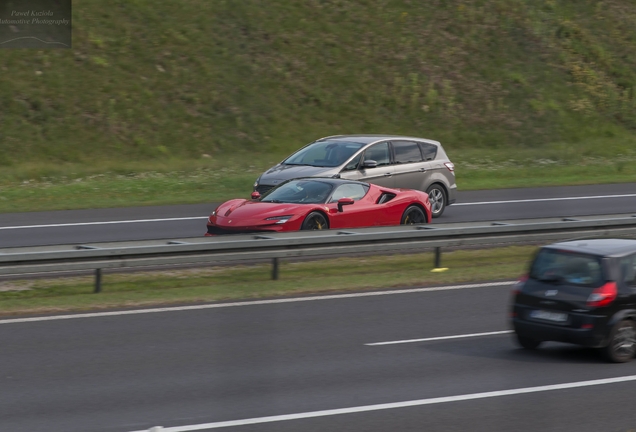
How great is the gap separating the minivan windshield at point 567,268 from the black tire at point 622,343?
1.69ft

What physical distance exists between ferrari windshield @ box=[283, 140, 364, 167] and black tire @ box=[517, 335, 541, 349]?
10.7 meters

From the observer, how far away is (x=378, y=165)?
2227 cm

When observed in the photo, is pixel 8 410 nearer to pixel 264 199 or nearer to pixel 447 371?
pixel 447 371

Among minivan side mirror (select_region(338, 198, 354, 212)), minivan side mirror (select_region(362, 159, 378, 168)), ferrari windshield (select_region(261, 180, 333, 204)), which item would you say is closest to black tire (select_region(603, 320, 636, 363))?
minivan side mirror (select_region(338, 198, 354, 212))

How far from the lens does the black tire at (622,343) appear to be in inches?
427

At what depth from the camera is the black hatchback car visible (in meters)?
10.8

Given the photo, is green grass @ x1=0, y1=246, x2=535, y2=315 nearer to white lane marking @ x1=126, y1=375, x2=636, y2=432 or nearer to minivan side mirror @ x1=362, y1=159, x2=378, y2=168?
minivan side mirror @ x1=362, y1=159, x2=378, y2=168

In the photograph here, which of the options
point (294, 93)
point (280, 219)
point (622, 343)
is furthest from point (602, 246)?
point (294, 93)

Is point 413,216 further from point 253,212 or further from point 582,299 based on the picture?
point 582,299

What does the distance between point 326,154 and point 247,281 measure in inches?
275

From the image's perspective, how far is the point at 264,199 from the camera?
18688 mm

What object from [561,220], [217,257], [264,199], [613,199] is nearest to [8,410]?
[217,257]

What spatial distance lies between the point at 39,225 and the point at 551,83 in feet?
86.9

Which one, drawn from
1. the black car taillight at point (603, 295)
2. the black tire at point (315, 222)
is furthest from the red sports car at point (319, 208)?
the black car taillight at point (603, 295)
